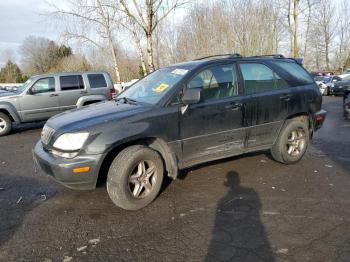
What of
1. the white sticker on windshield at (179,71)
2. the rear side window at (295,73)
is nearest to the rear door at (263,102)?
the rear side window at (295,73)

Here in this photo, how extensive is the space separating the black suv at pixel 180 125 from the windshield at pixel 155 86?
0.8 inches

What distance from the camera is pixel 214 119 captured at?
14.0 feet

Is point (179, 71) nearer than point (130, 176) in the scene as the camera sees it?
No

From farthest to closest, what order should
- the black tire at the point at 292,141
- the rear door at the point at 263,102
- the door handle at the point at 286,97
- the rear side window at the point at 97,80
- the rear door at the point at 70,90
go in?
the rear side window at the point at 97,80
the rear door at the point at 70,90
the black tire at the point at 292,141
the door handle at the point at 286,97
the rear door at the point at 263,102

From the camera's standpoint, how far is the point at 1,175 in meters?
5.22

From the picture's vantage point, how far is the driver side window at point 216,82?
4.25 m

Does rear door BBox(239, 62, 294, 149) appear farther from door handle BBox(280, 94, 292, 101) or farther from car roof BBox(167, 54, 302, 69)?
car roof BBox(167, 54, 302, 69)

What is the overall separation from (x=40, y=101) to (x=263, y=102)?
289 inches

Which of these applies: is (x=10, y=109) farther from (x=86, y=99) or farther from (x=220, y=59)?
(x=220, y=59)

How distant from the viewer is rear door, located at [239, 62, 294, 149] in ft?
15.2

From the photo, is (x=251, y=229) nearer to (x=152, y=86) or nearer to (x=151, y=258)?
(x=151, y=258)

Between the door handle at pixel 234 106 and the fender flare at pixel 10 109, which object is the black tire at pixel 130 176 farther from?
the fender flare at pixel 10 109

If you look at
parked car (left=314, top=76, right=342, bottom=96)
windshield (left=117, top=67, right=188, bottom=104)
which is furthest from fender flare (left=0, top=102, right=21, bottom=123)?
parked car (left=314, top=76, right=342, bottom=96)

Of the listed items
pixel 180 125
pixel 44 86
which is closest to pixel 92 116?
pixel 180 125
